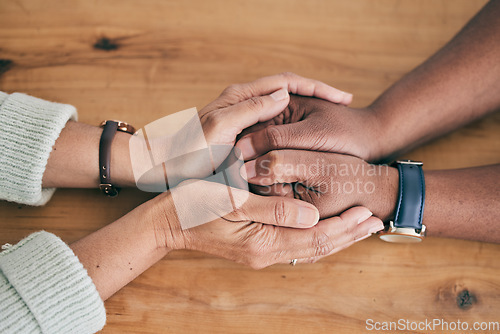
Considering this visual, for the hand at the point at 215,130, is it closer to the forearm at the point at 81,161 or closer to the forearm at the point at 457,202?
the forearm at the point at 81,161

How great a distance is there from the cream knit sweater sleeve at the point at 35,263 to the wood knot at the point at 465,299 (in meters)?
0.70

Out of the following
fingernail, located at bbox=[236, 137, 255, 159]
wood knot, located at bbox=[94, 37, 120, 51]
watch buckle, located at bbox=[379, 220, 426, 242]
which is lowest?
watch buckle, located at bbox=[379, 220, 426, 242]

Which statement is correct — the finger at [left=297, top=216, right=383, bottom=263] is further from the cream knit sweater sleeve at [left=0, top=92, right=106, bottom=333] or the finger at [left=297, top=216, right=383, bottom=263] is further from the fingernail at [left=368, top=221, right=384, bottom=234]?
the cream knit sweater sleeve at [left=0, top=92, right=106, bottom=333]

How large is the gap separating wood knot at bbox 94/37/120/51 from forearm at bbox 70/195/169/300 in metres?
0.49

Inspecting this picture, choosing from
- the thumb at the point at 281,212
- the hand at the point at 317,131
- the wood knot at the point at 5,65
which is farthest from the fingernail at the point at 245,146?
the wood knot at the point at 5,65

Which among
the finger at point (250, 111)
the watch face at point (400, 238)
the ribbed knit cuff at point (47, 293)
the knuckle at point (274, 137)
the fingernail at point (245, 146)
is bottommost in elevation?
the ribbed knit cuff at point (47, 293)

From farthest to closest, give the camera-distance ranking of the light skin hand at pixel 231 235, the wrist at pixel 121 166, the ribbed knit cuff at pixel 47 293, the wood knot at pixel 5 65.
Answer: the wood knot at pixel 5 65, the wrist at pixel 121 166, the light skin hand at pixel 231 235, the ribbed knit cuff at pixel 47 293

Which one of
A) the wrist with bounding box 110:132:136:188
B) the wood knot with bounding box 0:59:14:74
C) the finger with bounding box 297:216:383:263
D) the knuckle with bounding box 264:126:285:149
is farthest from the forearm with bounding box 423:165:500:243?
the wood knot with bounding box 0:59:14:74

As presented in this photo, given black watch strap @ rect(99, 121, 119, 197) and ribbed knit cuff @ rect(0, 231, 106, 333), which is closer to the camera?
ribbed knit cuff @ rect(0, 231, 106, 333)

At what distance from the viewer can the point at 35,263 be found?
620 millimetres

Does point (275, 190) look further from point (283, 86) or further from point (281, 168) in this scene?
point (283, 86)

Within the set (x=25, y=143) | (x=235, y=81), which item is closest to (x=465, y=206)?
(x=235, y=81)

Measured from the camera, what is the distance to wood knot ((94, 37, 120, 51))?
97 centimetres

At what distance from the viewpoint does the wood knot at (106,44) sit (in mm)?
967
